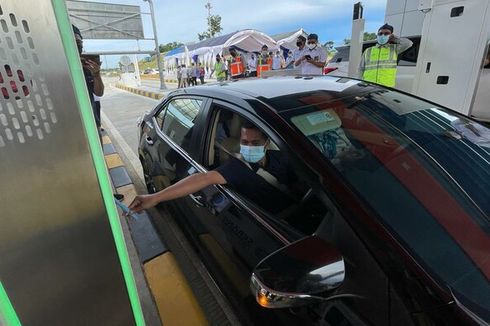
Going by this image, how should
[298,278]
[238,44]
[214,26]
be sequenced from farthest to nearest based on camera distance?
[214,26], [238,44], [298,278]

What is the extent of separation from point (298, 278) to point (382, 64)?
4351 millimetres

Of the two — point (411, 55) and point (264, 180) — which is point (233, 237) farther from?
point (411, 55)

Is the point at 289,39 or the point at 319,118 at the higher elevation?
the point at 289,39

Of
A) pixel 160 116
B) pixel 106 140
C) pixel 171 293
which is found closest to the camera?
pixel 171 293

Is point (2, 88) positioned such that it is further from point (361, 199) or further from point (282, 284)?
point (361, 199)

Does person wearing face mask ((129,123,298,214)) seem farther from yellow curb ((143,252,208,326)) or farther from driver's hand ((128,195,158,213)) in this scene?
yellow curb ((143,252,208,326))

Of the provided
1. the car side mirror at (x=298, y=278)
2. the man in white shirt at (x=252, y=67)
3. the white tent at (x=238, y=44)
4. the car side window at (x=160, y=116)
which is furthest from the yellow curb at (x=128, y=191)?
the white tent at (x=238, y=44)

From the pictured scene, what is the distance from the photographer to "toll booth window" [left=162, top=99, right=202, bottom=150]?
2.06m

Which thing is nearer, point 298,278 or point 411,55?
point 298,278

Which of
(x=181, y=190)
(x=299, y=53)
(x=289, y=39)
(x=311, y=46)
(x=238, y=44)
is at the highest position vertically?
(x=289, y=39)

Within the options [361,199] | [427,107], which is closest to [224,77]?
[427,107]

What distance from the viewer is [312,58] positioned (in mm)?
5895

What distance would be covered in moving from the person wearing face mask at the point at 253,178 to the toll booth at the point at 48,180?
2.92ft

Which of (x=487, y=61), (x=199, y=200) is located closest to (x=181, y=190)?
(x=199, y=200)
